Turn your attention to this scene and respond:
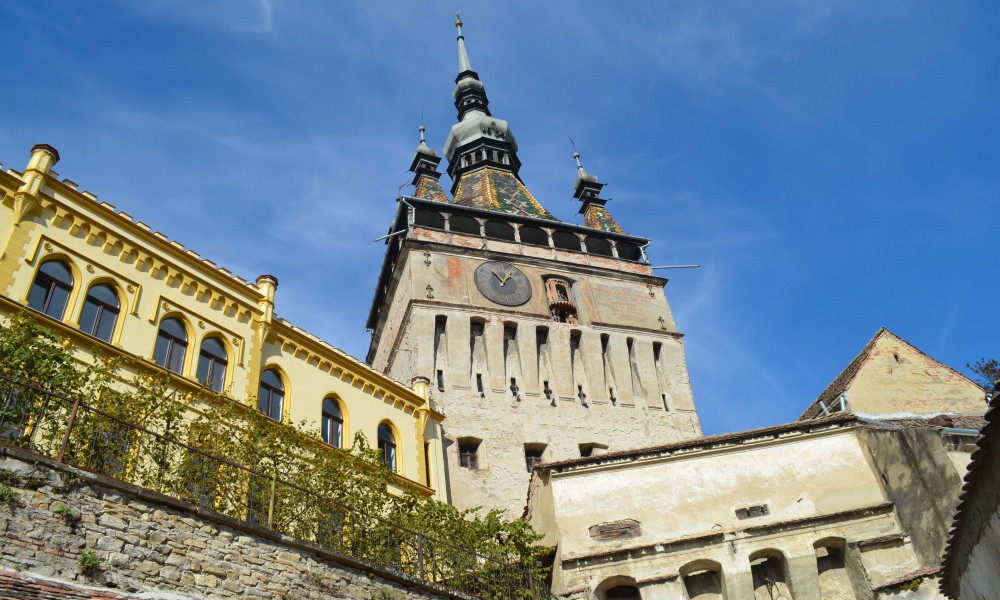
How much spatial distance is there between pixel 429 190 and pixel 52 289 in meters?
24.6

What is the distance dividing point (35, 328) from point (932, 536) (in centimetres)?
1615

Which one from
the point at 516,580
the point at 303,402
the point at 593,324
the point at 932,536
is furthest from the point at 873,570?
the point at 593,324

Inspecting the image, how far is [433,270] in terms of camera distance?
3241cm

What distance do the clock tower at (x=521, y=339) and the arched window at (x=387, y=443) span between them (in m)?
1.64

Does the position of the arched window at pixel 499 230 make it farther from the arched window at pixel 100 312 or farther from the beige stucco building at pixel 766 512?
the arched window at pixel 100 312

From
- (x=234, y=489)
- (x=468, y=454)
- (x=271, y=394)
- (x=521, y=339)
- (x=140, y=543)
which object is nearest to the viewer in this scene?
(x=140, y=543)

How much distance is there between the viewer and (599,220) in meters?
41.4

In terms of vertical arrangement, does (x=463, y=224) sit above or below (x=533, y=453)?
above

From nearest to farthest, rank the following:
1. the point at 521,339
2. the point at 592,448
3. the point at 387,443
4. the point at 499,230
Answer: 1. the point at 387,443
2. the point at 592,448
3. the point at 521,339
4. the point at 499,230

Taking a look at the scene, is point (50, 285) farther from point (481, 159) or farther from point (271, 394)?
point (481, 159)

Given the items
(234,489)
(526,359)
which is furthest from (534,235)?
(234,489)

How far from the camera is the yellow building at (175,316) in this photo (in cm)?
1644

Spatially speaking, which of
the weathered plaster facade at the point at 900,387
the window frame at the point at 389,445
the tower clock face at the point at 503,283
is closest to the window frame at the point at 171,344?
the window frame at the point at 389,445

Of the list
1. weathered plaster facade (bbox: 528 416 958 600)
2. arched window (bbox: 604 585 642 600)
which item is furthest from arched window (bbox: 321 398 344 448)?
arched window (bbox: 604 585 642 600)
